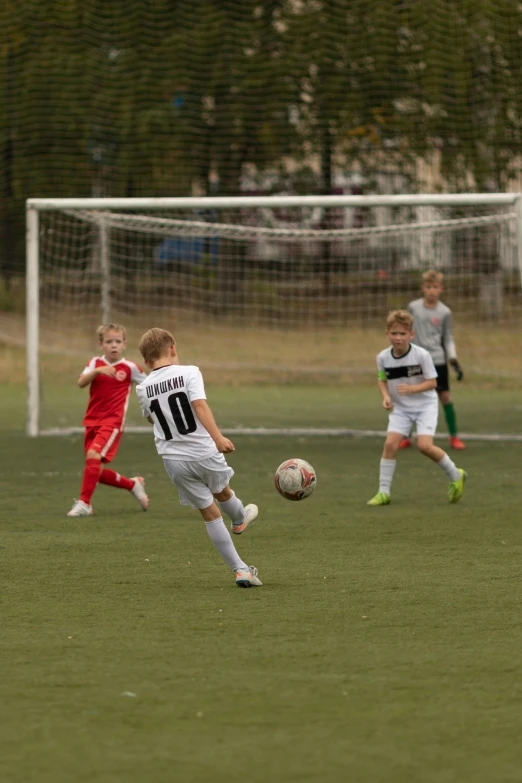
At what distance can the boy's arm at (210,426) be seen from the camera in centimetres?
596

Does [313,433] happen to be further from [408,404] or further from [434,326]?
[408,404]

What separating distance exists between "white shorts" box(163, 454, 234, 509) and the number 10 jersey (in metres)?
0.03

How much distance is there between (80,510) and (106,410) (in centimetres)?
76

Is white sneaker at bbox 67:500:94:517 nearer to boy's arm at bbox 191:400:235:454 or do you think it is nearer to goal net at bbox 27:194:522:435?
boy's arm at bbox 191:400:235:454

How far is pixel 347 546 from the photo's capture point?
24.2ft

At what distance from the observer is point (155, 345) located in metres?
6.14

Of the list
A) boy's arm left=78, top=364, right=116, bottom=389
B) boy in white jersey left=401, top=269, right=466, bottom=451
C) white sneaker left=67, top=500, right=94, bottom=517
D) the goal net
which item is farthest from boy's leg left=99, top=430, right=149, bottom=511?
the goal net

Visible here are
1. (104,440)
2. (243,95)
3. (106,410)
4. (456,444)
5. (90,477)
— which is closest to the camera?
(90,477)

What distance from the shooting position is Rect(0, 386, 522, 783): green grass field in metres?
3.74

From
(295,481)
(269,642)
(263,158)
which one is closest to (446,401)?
(295,481)

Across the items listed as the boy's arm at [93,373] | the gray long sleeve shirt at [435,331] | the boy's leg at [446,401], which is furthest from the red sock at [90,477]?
the boy's leg at [446,401]

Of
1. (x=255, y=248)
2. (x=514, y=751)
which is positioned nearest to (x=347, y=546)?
(x=514, y=751)

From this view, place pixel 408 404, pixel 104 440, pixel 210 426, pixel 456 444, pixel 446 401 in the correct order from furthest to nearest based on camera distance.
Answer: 1. pixel 456 444
2. pixel 446 401
3. pixel 408 404
4. pixel 104 440
5. pixel 210 426

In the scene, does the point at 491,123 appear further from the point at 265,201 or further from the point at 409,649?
the point at 409,649
